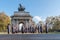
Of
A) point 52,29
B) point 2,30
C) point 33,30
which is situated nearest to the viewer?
point 33,30

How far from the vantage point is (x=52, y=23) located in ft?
343

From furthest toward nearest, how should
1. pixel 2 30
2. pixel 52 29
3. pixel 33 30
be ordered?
1. pixel 52 29
2. pixel 2 30
3. pixel 33 30

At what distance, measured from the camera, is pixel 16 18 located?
313ft

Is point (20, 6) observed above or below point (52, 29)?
above

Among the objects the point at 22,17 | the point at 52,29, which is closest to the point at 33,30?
the point at 22,17

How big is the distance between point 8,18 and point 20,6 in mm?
8401

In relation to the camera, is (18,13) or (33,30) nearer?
(33,30)

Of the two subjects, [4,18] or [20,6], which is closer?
[4,18]

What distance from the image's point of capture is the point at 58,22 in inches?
4067

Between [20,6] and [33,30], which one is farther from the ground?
[20,6]

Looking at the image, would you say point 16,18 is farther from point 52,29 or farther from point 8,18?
point 52,29

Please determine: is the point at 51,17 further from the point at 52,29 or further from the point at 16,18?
the point at 16,18

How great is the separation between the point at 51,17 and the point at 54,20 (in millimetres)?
2136

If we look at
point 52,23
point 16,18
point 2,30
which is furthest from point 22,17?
point 52,23
